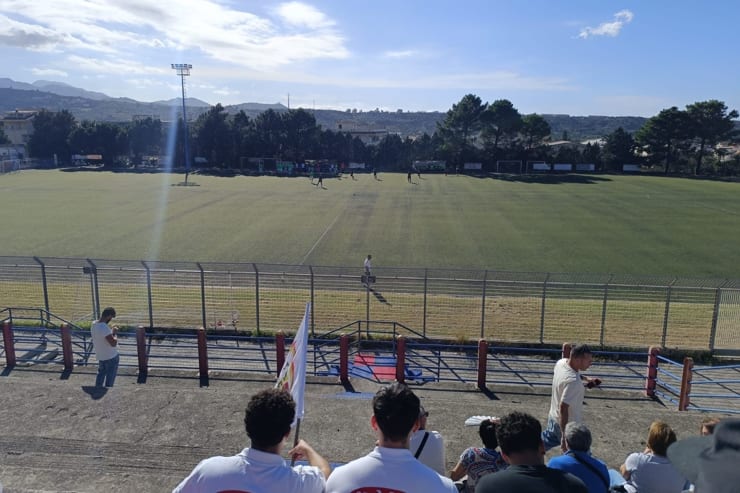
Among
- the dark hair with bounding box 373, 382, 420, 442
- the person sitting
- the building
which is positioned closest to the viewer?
the dark hair with bounding box 373, 382, 420, 442

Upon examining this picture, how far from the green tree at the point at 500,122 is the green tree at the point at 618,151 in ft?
47.7

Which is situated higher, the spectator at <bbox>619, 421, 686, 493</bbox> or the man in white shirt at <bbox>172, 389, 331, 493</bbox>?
the man in white shirt at <bbox>172, 389, 331, 493</bbox>

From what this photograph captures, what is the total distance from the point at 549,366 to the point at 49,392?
11539 millimetres

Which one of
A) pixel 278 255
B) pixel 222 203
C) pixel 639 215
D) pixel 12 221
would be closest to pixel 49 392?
pixel 278 255

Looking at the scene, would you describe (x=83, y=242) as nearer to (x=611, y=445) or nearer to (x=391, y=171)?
(x=611, y=445)

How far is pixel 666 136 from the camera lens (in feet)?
270

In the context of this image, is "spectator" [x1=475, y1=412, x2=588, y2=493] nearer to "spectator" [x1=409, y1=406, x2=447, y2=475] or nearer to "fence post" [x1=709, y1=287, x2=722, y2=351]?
"spectator" [x1=409, y1=406, x2=447, y2=475]

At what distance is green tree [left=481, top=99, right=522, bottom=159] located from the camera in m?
88.2

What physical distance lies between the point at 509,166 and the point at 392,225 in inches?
2308

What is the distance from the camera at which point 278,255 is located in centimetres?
2633

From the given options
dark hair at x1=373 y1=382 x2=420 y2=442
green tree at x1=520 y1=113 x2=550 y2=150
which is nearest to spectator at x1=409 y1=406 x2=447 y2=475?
dark hair at x1=373 y1=382 x2=420 y2=442

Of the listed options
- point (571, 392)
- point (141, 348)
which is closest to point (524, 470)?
point (571, 392)

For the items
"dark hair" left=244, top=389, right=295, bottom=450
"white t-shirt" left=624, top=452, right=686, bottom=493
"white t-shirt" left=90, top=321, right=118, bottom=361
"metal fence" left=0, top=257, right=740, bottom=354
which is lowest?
"metal fence" left=0, top=257, right=740, bottom=354

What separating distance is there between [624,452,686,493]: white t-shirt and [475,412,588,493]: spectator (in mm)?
2000
